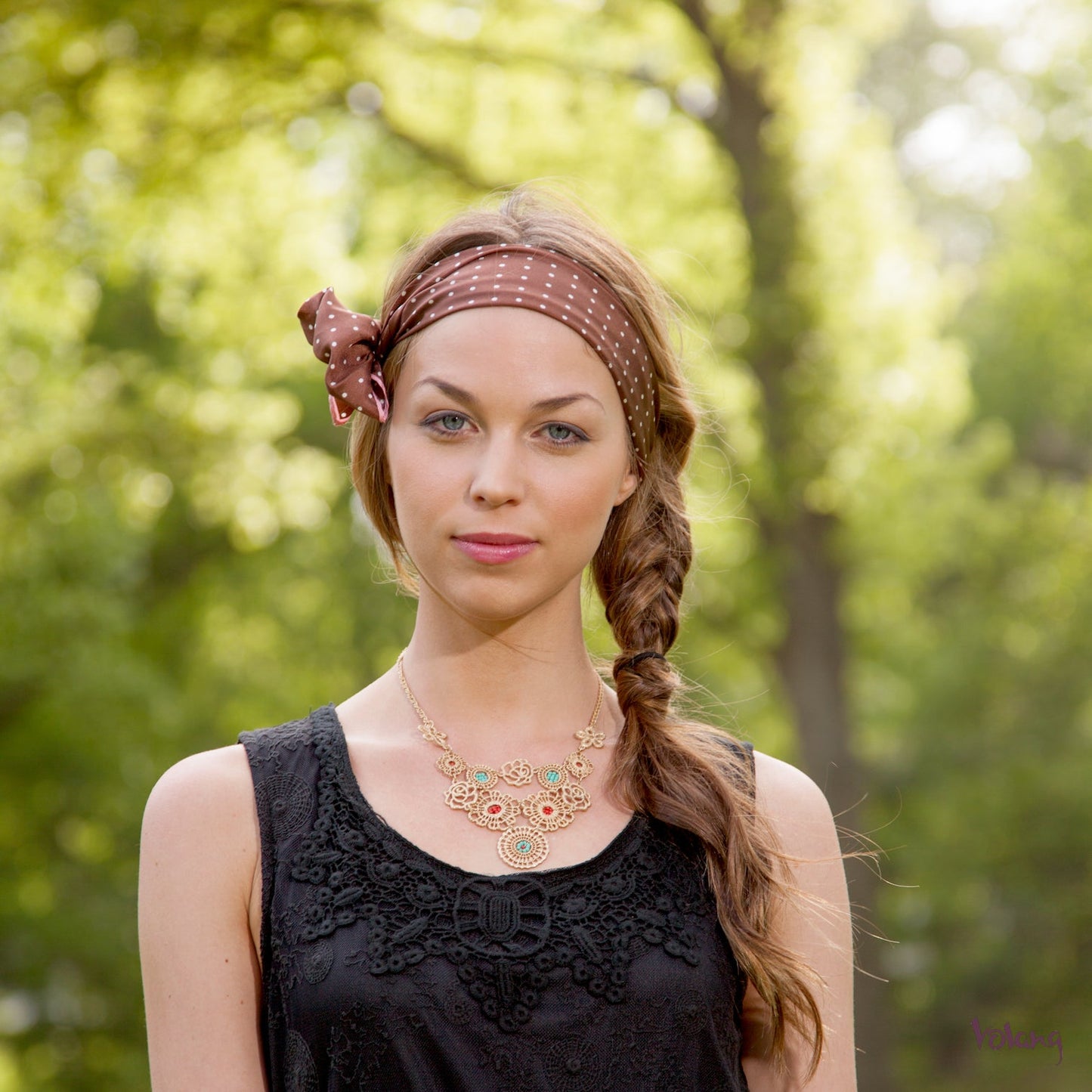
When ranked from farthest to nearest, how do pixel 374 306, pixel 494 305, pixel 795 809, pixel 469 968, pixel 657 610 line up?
pixel 374 306 → pixel 657 610 → pixel 795 809 → pixel 494 305 → pixel 469 968

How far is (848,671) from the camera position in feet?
28.7

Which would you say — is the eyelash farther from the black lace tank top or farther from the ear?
the black lace tank top

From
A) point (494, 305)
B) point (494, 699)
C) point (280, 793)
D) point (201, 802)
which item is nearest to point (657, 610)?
point (494, 699)

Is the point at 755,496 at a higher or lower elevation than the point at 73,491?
lower

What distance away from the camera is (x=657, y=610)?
2.54 metres

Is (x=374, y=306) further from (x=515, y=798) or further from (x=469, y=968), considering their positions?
(x=469, y=968)

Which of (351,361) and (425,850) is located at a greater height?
(351,361)

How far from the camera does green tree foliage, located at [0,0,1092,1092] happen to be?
8125 millimetres

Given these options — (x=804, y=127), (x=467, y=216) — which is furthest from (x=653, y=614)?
(x=804, y=127)

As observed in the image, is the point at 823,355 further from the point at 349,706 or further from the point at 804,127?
the point at 349,706

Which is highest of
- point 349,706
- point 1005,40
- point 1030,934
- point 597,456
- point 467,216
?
point 1005,40

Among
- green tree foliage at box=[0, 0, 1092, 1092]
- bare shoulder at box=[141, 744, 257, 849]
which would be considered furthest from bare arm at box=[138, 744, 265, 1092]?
green tree foliage at box=[0, 0, 1092, 1092]

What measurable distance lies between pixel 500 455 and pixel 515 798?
50cm

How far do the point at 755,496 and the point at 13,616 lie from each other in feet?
15.0
